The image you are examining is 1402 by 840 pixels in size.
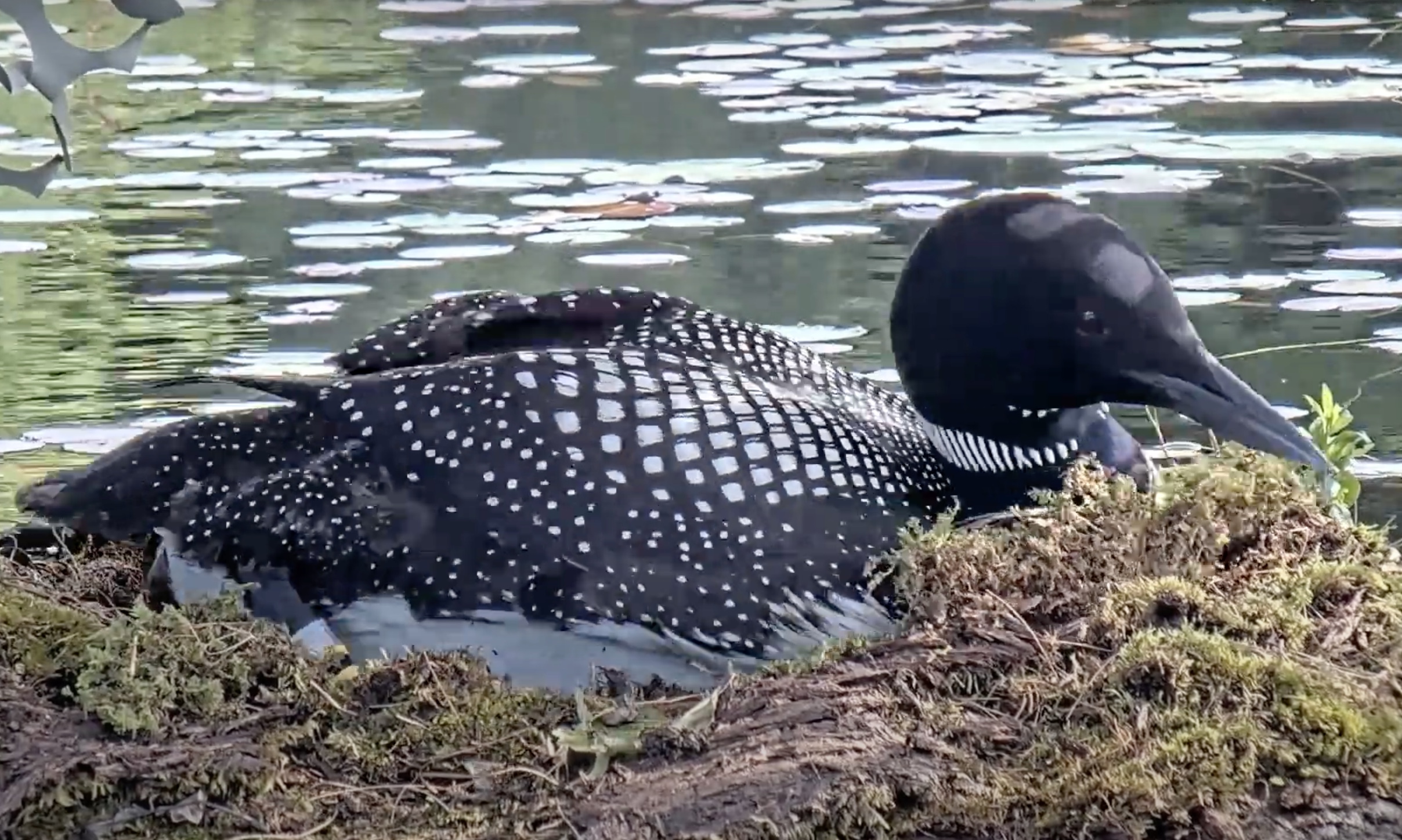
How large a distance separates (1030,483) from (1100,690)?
2.59 ft

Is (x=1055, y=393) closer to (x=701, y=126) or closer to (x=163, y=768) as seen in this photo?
(x=163, y=768)

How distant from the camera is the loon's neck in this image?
3.25 metres

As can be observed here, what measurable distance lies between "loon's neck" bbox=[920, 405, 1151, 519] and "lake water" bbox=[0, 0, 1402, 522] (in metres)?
1.13

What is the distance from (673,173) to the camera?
22.4ft

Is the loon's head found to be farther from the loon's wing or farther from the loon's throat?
the loon's wing

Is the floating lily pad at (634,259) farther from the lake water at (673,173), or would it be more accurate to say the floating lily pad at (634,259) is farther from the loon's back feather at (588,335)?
the loon's back feather at (588,335)

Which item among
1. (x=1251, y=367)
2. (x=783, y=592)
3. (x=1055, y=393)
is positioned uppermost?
(x=1055, y=393)

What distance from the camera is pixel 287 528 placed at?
3.12 m

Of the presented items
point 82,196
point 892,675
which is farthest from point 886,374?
point 82,196

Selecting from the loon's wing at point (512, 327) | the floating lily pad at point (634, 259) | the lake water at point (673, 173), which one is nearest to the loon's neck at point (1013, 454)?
the loon's wing at point (512, 327)

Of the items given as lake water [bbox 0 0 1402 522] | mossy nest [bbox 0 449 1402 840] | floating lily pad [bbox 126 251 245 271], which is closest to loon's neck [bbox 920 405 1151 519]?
mossy nest [bbox 0 449 1402 840]

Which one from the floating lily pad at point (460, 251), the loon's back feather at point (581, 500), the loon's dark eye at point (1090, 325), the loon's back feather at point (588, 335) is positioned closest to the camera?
the loon's back feather at point (581, 500)

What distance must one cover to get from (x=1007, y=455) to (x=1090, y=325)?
0.91 ft

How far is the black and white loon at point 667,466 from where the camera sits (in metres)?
3.00
